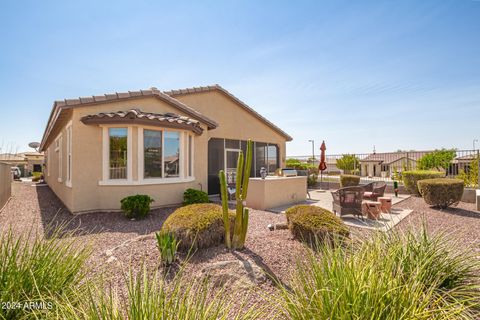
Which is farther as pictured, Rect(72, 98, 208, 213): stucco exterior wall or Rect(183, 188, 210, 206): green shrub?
Rect(183, 188, 210, 206): green shrub

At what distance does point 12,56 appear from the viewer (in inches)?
444

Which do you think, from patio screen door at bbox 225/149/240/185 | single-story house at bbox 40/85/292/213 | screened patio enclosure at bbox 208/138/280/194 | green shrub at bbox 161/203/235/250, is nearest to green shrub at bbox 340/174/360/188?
screened patio enclosure at bbox 208/138/280/194

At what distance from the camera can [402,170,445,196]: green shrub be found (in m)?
13.5

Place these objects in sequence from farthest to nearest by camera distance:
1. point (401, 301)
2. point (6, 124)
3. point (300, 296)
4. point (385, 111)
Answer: point (6, 124) < point (385, 111) < point (300, 296) < point (401, 301)

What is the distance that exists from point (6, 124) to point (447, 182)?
33472mm

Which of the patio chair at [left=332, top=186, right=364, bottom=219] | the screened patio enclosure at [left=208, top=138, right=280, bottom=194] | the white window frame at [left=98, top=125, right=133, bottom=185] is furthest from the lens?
the screened patio enclosure at [left=208, top=138, right=280, bottom=194]

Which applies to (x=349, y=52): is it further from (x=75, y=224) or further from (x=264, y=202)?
(x=75, y=224)

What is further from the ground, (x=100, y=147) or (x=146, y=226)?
(x=100, y=147)

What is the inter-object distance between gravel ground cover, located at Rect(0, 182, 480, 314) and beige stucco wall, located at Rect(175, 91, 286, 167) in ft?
24.2

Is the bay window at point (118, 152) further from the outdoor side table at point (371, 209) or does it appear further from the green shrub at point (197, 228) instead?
the outdoor side table at point (371, 209)

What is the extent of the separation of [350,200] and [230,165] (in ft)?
29.8

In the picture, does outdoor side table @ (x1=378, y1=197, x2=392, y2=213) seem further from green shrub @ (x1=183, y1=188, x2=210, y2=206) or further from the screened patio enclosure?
the screened patio enclosure

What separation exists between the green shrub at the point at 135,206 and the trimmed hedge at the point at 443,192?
476 inches

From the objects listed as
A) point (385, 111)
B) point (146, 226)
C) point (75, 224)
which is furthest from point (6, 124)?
point (385, 111)
